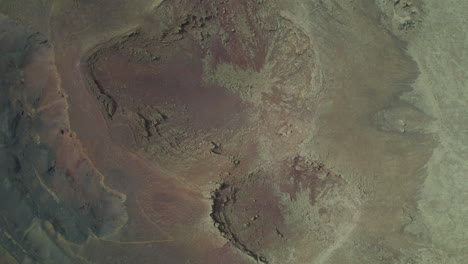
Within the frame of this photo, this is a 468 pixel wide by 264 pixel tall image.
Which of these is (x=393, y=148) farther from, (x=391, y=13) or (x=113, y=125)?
(x=113, y=125)

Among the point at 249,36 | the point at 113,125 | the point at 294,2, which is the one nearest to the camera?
the point at 113,125

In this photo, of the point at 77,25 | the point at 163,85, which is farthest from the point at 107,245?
the point at 77,25

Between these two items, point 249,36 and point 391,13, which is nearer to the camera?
point 391,13

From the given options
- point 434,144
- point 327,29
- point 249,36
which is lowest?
point 249,36

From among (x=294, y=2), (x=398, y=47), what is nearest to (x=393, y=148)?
(x=398, y=47)

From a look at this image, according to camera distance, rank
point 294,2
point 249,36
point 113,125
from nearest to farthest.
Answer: point 113,125, point 294,2, point 249,36

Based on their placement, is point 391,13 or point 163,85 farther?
point 163,85

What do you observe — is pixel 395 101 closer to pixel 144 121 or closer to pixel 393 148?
pixel 393 148

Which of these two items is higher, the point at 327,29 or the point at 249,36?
the point at 327,29

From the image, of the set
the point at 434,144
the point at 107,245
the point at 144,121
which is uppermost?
the point at 434,144
